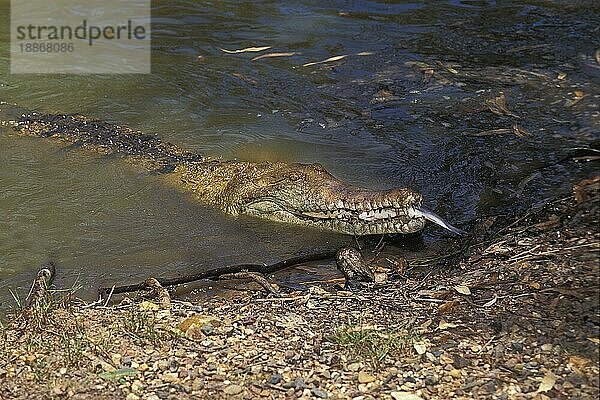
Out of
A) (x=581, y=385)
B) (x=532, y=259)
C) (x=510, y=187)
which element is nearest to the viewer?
(x=581, y=385)

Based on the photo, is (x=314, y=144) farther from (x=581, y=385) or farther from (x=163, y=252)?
(x=581, y=385)

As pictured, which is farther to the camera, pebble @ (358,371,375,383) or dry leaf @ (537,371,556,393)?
pebble @ (358,371,375,383)

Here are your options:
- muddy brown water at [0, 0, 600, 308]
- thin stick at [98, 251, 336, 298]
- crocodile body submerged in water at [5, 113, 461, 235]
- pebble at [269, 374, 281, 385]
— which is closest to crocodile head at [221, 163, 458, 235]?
crocodile body submerged in water at [5, 113, 461, 235]

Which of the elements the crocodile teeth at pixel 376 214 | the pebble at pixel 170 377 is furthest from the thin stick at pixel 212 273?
the pebble at pixel 170 377

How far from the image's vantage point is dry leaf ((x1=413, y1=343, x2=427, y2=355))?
11.8 feet

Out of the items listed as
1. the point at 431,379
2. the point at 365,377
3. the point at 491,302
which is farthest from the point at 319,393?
the point at 491,302

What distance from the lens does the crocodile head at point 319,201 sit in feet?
17.9

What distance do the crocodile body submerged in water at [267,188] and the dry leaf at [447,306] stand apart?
1.45 m

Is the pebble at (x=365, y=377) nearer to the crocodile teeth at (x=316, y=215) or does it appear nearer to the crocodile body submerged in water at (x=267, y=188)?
the crocodile body submerged in water at (x=267, y=188)

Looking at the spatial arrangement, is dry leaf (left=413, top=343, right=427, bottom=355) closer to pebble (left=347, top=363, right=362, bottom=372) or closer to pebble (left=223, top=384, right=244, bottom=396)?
pebble (left=347, top=363, right=362, bottom=372)

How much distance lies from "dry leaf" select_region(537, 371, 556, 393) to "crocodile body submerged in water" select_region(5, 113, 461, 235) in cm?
218

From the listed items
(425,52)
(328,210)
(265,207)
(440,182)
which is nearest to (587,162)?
(440,182)

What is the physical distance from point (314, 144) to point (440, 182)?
1384mm

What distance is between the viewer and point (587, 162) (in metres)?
6.09
